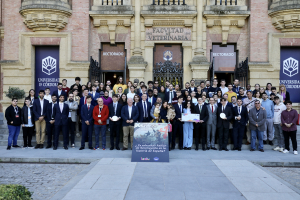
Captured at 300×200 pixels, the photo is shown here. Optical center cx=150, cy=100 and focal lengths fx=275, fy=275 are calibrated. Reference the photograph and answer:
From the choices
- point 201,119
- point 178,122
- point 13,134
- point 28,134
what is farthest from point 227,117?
point 13,134

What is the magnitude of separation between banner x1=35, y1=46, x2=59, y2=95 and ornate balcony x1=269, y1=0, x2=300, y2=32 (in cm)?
1227

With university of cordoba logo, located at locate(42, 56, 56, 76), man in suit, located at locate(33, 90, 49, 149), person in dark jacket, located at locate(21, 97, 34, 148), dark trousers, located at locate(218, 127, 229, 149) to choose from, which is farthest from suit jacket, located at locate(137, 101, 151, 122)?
university of cordoba logo, located at locate(42, 56, 56, 76)

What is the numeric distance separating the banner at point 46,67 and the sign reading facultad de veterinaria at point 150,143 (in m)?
9.00

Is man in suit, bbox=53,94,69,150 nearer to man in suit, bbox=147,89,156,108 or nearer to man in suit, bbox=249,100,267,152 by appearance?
man in suit, bbox=147,89,156,108

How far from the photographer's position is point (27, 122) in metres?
11.1

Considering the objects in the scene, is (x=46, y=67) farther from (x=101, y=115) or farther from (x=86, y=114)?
(x=101, y=115)

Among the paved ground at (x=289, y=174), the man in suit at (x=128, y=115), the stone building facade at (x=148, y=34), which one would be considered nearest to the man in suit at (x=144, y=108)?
the man in suit at (x=128, y=115)

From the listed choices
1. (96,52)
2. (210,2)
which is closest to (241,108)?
(210,2)

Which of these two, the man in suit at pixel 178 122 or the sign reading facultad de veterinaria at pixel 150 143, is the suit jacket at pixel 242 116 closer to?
the man in suit at pixel 178 122

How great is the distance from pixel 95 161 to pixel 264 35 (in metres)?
11.8

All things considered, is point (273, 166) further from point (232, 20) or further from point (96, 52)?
point (96, 52)

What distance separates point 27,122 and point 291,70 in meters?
14.0

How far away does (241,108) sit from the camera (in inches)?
433

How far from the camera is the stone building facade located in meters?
15.2
